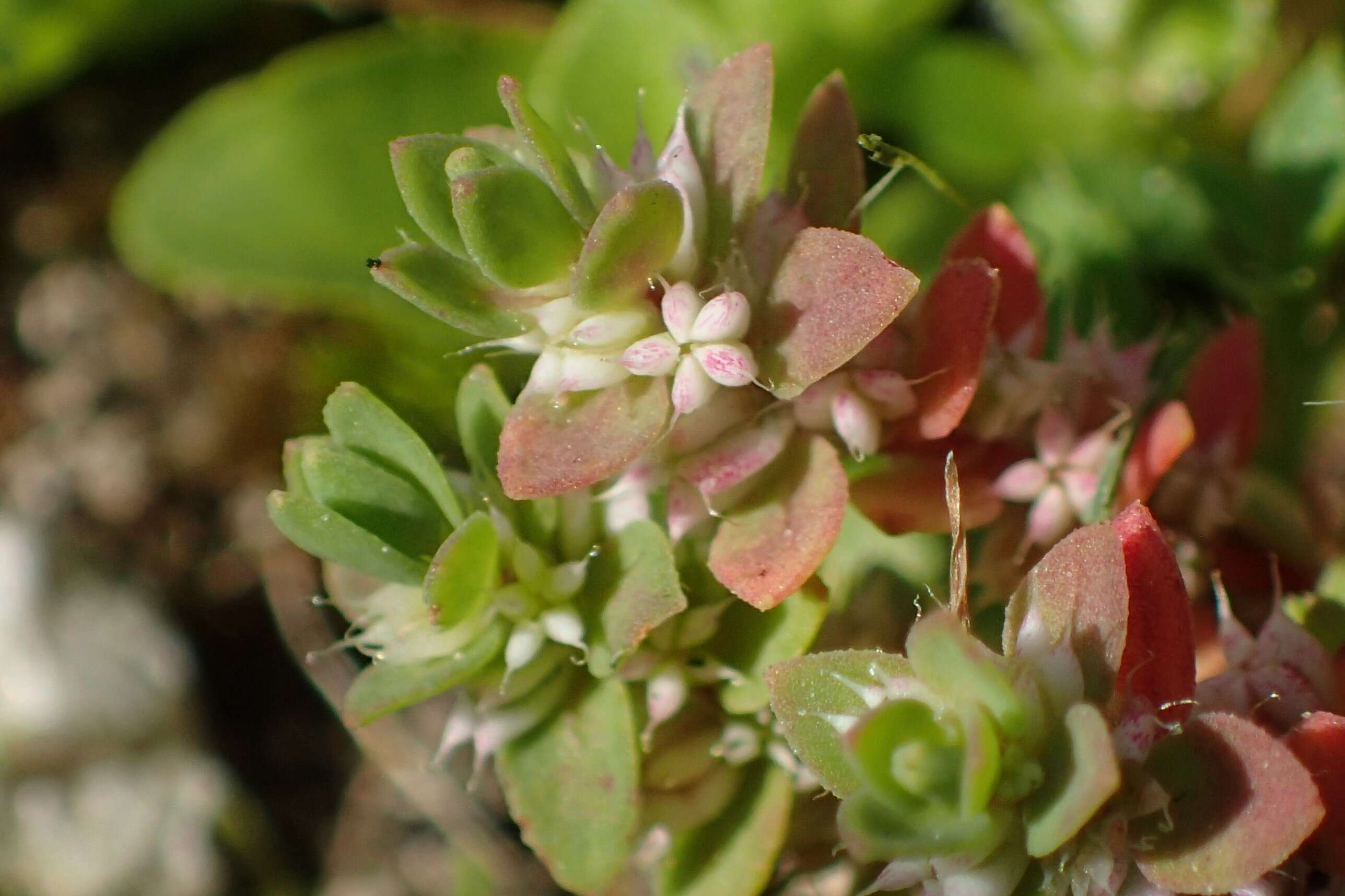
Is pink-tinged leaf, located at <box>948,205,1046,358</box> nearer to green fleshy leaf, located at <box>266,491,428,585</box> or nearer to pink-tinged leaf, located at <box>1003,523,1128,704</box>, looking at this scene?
pink-tinged leaf, located at <box>1003,523,1128,704</box>

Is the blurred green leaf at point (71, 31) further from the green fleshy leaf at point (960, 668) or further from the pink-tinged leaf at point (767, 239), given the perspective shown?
the green fleshy leaf at point (960, 668)

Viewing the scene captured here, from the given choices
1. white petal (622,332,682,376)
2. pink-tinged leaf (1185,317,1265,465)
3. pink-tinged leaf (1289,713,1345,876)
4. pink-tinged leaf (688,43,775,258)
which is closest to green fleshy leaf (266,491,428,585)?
white petal (622,332,682,376)

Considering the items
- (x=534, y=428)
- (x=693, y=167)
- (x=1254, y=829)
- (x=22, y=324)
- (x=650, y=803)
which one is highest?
(x=693, y=167)

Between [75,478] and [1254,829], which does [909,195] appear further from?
[75,478]

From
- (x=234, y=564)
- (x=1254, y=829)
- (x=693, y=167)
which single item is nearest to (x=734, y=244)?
(x=693, y=167)

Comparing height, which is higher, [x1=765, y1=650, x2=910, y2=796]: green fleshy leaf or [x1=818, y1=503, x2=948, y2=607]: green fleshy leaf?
[x1=765, y1=650, x2=910, y2=796]: green fleshy leaf

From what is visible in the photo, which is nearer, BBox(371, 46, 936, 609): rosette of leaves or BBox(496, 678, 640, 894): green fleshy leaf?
BBox(371, 46, 936, 609): rosette of leaves
